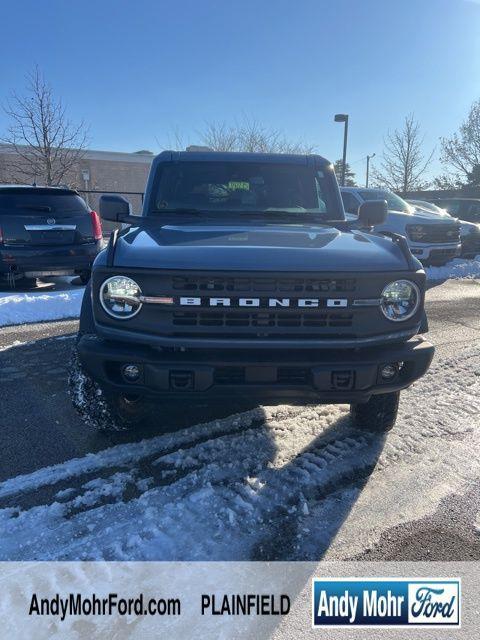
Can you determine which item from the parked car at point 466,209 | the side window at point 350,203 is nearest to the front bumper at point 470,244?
the parked car at point 466,209

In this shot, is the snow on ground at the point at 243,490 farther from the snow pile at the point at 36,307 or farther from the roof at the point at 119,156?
the roof at the point at 119,156

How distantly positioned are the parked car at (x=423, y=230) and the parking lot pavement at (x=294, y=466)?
7.56 meters

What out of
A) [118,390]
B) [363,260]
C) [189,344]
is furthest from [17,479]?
[363,260]

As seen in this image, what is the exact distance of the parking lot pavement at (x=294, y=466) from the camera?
7.54ft

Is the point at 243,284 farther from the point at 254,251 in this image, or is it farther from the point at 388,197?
the point at 388,197

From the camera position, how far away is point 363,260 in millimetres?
2496

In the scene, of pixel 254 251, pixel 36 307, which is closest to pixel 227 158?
pixel 254 251

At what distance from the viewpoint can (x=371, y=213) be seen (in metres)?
3.73

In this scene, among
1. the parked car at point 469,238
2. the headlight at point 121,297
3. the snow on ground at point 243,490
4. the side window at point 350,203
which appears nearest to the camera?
the snow on ground at point 243,490

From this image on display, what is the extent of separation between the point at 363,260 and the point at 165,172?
2.14 m

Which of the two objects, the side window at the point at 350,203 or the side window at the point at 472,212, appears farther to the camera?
the side window at the point at 472,212

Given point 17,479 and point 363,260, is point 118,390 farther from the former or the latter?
point 363,260

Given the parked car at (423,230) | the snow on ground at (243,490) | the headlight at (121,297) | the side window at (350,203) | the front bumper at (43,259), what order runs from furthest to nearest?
1. the side window at (350,203)
2. the parked car at (423,230)
3. the front bumper at (43,259)
4. the headlight at (121,297)
5. the snow on ground at (243,490)

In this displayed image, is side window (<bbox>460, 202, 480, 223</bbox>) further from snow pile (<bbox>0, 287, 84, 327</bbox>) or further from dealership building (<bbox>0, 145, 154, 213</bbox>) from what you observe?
dealership building (<bbox>0, 145, 154, 213</bbox>)
